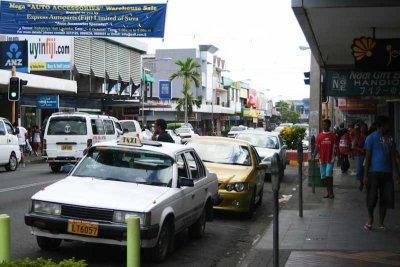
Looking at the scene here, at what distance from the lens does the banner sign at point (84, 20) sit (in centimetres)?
2092

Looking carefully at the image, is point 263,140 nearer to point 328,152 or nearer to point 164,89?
point 328,152

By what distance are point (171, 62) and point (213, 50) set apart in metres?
8.86

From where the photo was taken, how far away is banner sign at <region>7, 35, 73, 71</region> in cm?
3703

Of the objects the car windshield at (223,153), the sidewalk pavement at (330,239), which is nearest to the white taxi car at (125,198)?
the sidewalk pavement at (330,239)

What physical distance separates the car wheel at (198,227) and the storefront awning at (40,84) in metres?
19.9

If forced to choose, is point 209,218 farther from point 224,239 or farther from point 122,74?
point 122,74

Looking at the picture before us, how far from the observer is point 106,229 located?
6.67 metres

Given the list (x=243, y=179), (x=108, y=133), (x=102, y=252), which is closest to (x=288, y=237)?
(x=243, y=179)

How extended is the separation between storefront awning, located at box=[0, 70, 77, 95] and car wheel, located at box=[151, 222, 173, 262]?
69.6ft

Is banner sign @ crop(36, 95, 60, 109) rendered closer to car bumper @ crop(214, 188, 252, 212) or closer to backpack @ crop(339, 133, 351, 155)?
backpack @ crop(339, 133, 351, 155)

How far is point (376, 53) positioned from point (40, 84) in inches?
898

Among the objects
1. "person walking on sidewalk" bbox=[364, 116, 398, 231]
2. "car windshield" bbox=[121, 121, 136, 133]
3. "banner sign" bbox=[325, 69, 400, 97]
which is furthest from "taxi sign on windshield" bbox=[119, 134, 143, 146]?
"car windshield" bbox=[121, 121, 136, 133]

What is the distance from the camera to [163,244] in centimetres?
733

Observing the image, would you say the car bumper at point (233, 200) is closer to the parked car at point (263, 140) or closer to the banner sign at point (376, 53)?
the banner sign at point (376, 53)
